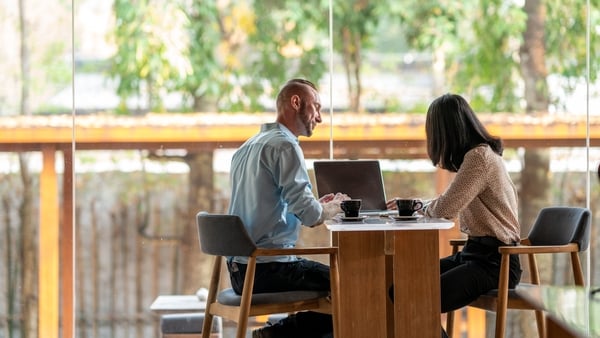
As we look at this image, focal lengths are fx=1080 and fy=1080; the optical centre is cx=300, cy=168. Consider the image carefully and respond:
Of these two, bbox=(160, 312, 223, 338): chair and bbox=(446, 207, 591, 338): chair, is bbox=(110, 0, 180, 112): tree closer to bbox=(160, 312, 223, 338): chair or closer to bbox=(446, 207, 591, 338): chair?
bbox=(160, 312, 223, 338): chair

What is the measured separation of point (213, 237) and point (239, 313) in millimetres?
295

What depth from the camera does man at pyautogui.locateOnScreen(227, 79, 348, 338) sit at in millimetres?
4059

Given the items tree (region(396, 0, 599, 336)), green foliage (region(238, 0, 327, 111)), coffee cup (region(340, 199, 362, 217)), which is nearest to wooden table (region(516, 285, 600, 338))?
coffee cup (region(340, 199, 362, 217))

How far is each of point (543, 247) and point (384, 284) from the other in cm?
64

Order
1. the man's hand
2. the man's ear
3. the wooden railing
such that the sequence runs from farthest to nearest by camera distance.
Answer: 1. the wooden railing
2. the man's ear
3. the man's hand

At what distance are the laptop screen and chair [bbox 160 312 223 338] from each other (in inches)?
51.5

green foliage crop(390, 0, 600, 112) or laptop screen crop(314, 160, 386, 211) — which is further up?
green foliage crop(390, 0, 600, 112)

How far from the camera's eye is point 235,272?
411cm

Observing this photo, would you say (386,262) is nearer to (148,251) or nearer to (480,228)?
(480,228)

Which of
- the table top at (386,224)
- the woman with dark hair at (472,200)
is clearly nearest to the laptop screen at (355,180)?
the woman with dark hair at (472,200)

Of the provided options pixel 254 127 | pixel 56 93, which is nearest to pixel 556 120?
pixel 254 127

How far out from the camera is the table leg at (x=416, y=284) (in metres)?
3.92

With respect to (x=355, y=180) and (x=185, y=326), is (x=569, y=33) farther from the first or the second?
(x=185, y=326)

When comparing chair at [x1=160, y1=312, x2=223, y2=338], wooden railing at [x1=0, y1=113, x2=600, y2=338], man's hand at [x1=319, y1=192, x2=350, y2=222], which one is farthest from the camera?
wooden railing at [x1=0, y1=113, x2=600, y2=338]
